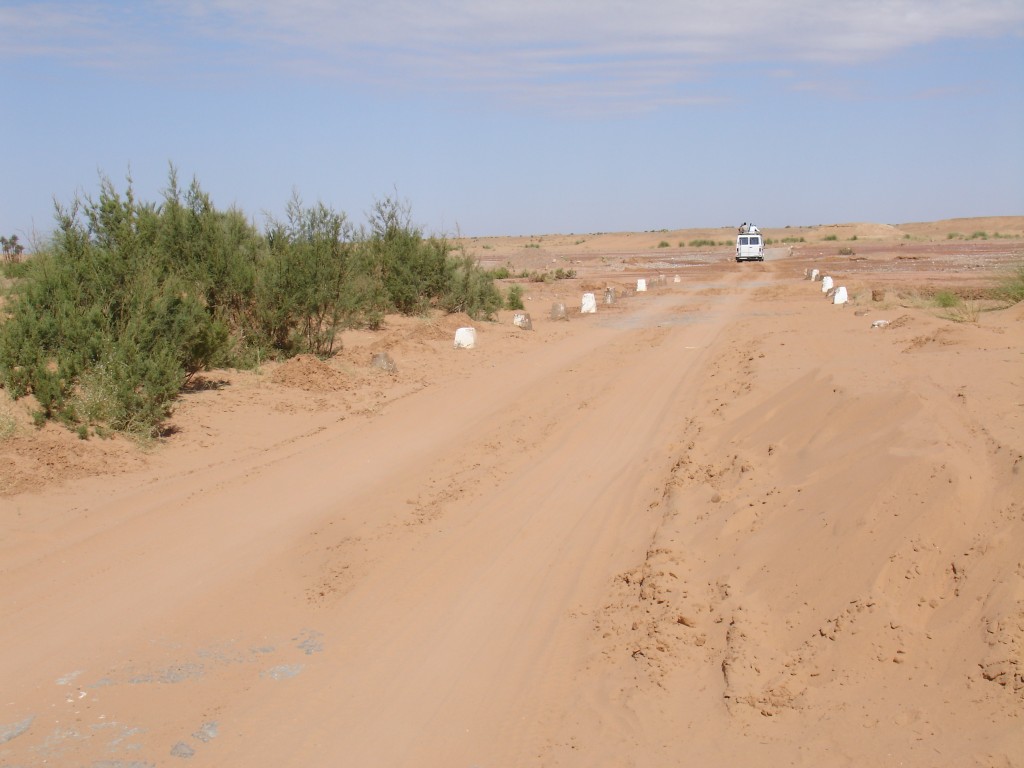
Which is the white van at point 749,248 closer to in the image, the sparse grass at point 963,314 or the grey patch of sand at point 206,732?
the sparse grass at point 963,314

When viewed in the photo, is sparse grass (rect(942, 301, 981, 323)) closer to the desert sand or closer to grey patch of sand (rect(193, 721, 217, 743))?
the desert sand

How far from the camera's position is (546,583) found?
764 cm

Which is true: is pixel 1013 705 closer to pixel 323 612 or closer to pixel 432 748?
pixel 432 748

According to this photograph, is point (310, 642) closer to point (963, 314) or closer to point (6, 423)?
point (6, 423)

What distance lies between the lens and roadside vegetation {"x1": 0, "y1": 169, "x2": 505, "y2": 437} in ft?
39.4

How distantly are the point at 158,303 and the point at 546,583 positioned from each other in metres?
8.26

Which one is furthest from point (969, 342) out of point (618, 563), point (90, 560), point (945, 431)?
point (90, 560)

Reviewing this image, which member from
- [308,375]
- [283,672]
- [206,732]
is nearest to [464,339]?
[308,375]

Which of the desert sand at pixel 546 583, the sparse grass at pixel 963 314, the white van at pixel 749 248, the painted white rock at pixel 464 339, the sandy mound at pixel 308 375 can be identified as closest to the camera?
the desert sand at pixel 546 583

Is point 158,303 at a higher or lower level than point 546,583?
higher

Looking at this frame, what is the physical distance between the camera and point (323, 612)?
7.26m

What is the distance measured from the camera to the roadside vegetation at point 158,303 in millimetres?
12016

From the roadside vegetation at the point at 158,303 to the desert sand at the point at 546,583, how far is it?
24.9 inches

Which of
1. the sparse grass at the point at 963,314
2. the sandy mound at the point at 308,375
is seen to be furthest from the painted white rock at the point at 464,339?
the sparse grass at the point at 963,314
